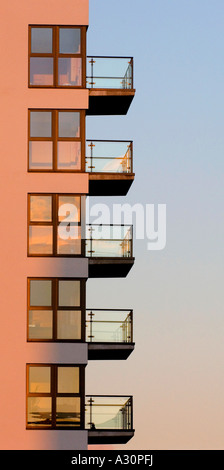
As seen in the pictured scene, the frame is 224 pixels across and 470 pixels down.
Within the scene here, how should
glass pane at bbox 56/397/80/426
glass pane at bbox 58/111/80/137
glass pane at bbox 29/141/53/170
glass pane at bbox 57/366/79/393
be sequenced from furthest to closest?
glass pane at bbox 58/111/80/137 → glass pane at bbox 29/141/53/170 → glass pane at bbox 57/366/79/393 → glass pane at bbox 56/397/80/426

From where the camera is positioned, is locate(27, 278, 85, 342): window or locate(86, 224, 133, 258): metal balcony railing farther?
locate(86, 224, 133, 258): metal balcony railing

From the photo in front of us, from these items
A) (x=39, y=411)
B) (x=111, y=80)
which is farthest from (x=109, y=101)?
(x=39, y=411)

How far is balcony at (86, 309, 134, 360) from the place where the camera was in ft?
105

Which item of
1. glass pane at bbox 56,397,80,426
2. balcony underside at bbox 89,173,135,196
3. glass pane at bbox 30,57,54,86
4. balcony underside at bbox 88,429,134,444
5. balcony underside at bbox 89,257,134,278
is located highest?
glass pane at bbox 30,57,54,86

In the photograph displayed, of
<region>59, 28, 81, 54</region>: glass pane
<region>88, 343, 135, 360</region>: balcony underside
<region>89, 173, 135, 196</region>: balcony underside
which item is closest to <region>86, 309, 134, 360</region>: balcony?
<region>88, 343, 135, 360</region>: balcony underside

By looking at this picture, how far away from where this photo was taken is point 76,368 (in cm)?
3138

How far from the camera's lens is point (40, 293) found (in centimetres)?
3173

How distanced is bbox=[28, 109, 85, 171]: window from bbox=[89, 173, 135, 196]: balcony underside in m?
0.83

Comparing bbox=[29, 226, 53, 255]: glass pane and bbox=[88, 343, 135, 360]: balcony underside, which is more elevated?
bbox=[29, 226, 53, 255]: glass pane

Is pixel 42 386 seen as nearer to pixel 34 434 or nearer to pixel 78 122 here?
pixel 34 434

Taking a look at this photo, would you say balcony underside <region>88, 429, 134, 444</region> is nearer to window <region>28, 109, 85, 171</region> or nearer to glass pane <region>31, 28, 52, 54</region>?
window <region>28, 109, 85, 171</region>

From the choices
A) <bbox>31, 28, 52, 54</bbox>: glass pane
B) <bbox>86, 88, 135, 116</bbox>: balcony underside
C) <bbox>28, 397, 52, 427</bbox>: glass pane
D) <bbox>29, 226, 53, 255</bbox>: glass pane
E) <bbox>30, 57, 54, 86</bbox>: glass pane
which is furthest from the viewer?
<bbox>86, 88, 135, 116</bbox>: balcony underside

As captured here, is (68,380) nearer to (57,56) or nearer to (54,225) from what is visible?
(54,225)

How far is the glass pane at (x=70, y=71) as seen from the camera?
3312cm
